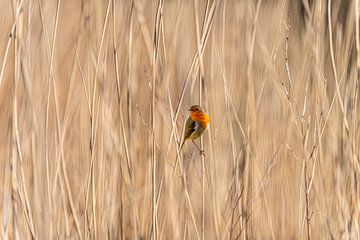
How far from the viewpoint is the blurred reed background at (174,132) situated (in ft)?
4.66

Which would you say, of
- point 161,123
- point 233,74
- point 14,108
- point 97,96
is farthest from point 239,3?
point 14,108

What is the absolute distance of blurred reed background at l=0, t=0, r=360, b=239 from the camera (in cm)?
142

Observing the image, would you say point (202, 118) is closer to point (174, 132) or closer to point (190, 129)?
point (190, 129)

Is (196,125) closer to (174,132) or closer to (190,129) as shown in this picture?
(190,129)

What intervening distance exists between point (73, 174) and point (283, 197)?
80 centimetres

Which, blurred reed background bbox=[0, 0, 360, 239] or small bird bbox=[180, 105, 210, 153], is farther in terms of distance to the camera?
small bird bbox=[180, 105, 210, 153]

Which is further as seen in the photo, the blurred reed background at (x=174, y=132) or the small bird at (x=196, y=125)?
the small bird at (x=196, y=125)

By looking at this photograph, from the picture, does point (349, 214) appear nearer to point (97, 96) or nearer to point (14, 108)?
point (97, 96)

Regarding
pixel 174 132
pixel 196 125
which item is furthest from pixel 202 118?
pixel 174 132

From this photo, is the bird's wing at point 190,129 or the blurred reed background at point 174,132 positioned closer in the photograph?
the blurred reed background at point 174,132

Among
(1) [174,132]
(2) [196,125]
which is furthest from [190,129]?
(1) [174,132]

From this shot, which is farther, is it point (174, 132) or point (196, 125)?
point (196, 125)

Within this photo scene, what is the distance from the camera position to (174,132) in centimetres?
137

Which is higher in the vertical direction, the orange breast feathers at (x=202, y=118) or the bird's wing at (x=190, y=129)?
the orange breast feathers at (x=202, y=118)
